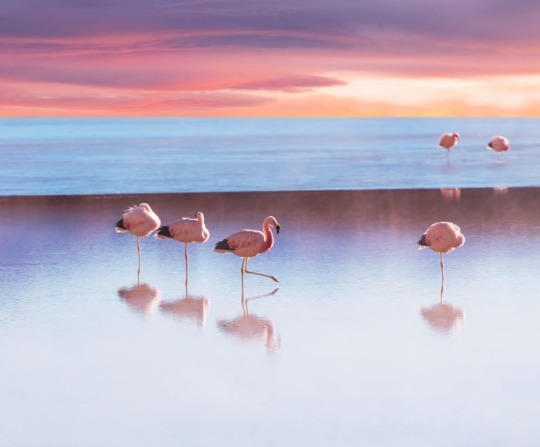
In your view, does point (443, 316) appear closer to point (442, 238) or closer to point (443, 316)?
point (443, 316)

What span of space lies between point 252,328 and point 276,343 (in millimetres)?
641

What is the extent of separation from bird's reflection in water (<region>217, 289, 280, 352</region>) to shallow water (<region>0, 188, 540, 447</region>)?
29 mm

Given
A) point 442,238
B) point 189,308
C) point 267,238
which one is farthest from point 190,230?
point 442,238

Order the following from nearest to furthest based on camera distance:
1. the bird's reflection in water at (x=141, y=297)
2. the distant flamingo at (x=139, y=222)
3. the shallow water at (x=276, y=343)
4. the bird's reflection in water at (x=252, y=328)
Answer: the shallow water at (x=276, y=343) → the bird's reflection in water at (x=252, y=328) → the bird's reflection in water at (x=141, y=297) → the distant flamingo at (x=139, y=222)

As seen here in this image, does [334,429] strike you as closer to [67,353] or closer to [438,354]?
[438,354]

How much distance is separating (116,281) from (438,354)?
15.1 feet

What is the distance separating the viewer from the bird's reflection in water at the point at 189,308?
878cm

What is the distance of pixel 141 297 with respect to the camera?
975cm

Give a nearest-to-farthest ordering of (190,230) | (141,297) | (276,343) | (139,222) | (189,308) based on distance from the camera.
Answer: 1. (276,343)
2. (189,308)
3. (141,297)
4. (190,230)
5. (139,222)

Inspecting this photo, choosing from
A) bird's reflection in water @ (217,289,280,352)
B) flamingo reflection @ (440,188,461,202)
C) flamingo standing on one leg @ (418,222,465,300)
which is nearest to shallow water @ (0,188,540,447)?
bird's reflection in water @ (217,289,280,352)

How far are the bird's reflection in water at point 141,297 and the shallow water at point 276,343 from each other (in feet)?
0.11

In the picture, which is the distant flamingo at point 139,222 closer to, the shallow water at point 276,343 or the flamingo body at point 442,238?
the shallow water at point 276,343

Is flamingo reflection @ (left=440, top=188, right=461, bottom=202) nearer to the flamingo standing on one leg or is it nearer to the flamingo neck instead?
the flamingo standing on one leg

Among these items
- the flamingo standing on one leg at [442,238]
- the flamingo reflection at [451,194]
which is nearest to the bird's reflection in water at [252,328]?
the flamingo standing on one leg at [442,238]
